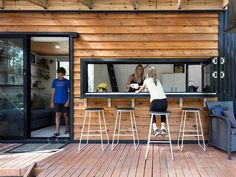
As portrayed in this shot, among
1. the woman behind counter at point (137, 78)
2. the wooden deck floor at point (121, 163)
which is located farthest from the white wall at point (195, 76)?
the wooden deck floor at point (121, 163)

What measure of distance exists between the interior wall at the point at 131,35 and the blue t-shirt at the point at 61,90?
58 cm

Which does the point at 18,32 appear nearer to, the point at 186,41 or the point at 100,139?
the point at 100,139

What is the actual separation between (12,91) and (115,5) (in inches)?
103

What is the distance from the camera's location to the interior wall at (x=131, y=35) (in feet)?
19.0

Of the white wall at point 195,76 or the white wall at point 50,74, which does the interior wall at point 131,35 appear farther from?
the white wall at point 50,74

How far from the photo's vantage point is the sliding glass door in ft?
19.3

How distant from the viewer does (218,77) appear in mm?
5672

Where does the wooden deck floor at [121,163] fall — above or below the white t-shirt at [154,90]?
below

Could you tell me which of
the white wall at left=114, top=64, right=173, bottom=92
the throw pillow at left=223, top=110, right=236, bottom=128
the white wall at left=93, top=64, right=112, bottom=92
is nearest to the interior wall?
the white wall at left=93, top=64, right=112, bottom=92

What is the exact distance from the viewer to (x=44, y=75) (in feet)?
31.8

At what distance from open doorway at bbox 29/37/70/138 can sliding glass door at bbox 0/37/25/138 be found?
1197 millimetres

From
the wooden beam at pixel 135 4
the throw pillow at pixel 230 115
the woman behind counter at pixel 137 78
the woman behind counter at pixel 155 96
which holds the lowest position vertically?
the throw pillow at pixel 230 115

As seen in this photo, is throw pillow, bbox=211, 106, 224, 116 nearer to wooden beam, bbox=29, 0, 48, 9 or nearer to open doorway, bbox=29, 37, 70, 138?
wooden beam, bbox=29, 0, 48, 9

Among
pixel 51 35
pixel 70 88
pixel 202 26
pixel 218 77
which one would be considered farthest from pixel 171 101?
pixel 51 35
